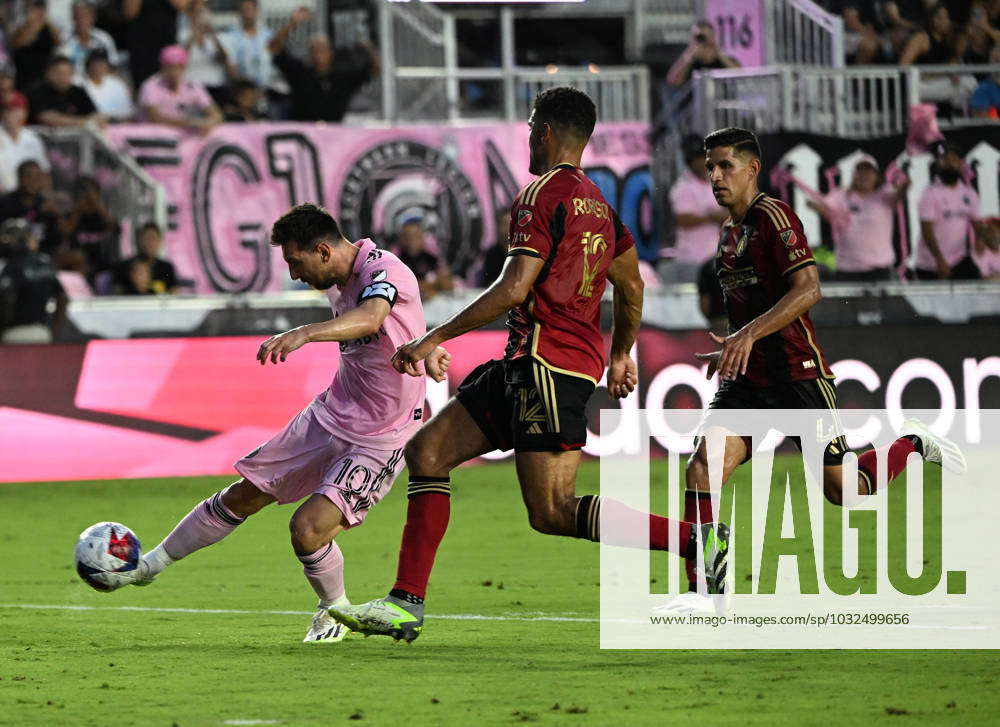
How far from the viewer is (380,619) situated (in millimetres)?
6738

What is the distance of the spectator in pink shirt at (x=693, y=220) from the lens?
1747 centimetres

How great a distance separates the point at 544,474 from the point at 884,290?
10.3 metres

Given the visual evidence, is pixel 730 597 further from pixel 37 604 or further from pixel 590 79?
pixel 590 79

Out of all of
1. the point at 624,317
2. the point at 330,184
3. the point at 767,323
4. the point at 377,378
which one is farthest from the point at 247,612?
the point at 330,184

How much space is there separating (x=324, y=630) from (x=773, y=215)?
2.69 meters

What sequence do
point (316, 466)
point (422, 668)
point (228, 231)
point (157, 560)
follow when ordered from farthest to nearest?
point (228, 231)
point (157, 560)
point (316, 466)
point (422, 668)

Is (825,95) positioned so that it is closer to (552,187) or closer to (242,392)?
(242,392)

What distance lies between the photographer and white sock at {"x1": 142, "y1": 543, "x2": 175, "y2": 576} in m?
7.63

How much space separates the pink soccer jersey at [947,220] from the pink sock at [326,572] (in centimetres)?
1124

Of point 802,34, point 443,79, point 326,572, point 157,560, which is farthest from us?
point 443,79

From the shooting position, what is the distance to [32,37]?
18.4 m

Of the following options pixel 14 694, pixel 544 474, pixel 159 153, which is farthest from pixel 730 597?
pixel 159 153

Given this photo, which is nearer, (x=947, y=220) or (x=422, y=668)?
(x=422, y=668)

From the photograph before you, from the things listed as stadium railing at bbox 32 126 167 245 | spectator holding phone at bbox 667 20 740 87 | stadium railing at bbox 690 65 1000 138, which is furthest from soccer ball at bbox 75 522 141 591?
spectator holding phone at bbox 667 20 740 87
